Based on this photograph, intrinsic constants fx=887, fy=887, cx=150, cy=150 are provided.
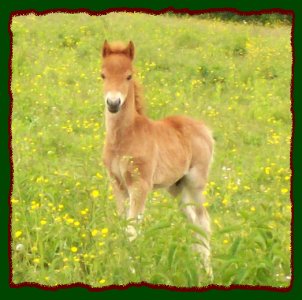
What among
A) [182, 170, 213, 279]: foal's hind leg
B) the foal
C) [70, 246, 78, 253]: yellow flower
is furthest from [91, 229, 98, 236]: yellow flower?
[182, 170, 213, 279]: foal's hind leg

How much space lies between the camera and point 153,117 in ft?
38.3

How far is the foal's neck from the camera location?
860 cm

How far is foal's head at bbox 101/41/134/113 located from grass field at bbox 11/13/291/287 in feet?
2.21

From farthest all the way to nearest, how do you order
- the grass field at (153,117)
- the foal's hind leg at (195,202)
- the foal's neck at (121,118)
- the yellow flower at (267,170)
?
the yellow flower at (267,170) < the foal's hind leg at (195,202) < the foal's neck at (121,118) < the grass field at (153,117)

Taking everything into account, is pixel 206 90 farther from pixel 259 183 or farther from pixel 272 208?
pixel 272 208

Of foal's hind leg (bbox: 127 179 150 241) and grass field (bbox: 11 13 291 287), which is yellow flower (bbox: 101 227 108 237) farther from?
foal's hind leg (bbox: 127 179 150 241)

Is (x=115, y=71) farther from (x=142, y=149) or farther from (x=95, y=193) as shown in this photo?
(x=95, y=193)

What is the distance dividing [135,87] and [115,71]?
0.67m

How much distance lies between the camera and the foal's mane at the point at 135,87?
809cm

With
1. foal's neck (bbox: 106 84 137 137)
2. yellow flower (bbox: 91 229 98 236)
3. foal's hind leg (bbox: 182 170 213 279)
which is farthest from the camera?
foal's hind leg (bbox: 182 170 213 279)

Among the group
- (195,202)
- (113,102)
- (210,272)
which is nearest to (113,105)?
(113,102)

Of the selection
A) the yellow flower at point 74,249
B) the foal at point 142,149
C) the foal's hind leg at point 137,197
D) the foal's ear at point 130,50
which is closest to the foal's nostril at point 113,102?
the foal at point 142,149

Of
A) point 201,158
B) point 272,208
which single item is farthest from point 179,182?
point 272,208

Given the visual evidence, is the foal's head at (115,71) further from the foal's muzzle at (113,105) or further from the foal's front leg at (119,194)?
the foal's front leg at (119,194)
